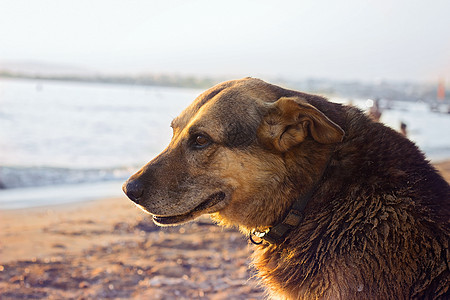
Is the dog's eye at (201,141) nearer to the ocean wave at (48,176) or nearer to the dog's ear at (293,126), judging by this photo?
the dog's ear at (293,126)

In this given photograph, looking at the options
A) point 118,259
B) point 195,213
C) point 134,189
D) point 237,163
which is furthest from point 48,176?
point 237,163

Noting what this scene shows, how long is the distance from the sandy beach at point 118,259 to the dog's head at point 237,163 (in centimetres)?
69

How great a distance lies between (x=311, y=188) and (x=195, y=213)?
80 centimetres

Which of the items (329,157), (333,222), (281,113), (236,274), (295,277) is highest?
(281,113)

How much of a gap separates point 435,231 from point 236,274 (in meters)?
3.25

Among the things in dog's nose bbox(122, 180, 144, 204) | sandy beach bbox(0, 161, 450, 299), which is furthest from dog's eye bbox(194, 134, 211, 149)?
sandy beach bbox(0, 161, 450, 299)

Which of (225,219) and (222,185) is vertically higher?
(222,185)

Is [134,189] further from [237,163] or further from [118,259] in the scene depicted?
[118,259]

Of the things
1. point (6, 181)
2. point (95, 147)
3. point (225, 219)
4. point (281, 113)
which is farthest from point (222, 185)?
point (95, 147)

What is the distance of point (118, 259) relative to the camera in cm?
585

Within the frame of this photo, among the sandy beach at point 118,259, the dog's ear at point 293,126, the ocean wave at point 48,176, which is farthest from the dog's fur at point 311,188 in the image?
the ocean wave at point 48,176

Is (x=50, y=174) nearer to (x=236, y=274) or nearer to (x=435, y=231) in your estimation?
(x=236, y=274)

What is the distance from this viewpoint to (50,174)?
1265 centimetres

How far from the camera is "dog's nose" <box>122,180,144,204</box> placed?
3131 millimetres
